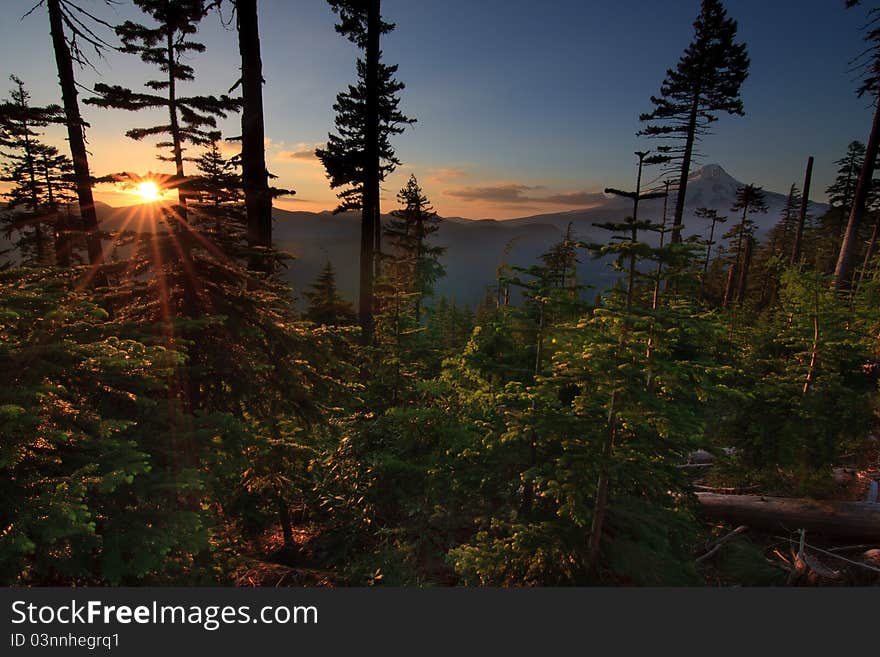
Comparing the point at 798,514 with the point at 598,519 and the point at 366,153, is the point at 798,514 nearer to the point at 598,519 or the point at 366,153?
the point at 598,519

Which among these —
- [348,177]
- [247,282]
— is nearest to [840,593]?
[247,282]

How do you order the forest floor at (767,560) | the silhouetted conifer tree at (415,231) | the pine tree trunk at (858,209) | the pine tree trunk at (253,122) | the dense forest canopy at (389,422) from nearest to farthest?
the dense forest canopy at (389,422)
the forest floor at (767,560)
the pine tree trunk at (253,122)
the pine tree trunk at (858,209)
the silhouetted conifer tree at (415,231)

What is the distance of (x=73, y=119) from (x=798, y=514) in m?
19.2

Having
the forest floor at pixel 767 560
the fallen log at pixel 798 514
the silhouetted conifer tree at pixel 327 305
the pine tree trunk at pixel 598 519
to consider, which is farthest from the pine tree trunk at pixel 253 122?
the silhouetted conifer tree at pixel 327 305

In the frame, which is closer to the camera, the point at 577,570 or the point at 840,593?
the point at 840,593

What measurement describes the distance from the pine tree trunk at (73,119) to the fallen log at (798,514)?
623 inches

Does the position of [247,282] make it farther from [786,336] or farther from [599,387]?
[786,336]

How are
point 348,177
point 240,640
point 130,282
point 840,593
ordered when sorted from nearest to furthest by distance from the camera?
point 240,640
point 840,593
point 130,282
point 348,177

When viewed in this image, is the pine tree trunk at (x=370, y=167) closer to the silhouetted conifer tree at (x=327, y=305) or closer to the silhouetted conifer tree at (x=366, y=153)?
the silhouetted conifer tree at (x=366, y=153)

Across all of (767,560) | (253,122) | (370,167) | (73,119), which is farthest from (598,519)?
(73,119)

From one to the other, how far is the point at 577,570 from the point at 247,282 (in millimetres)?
5968

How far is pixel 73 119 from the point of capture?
392 inches

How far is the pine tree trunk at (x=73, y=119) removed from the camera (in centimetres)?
945

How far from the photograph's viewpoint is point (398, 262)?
21.2 m
